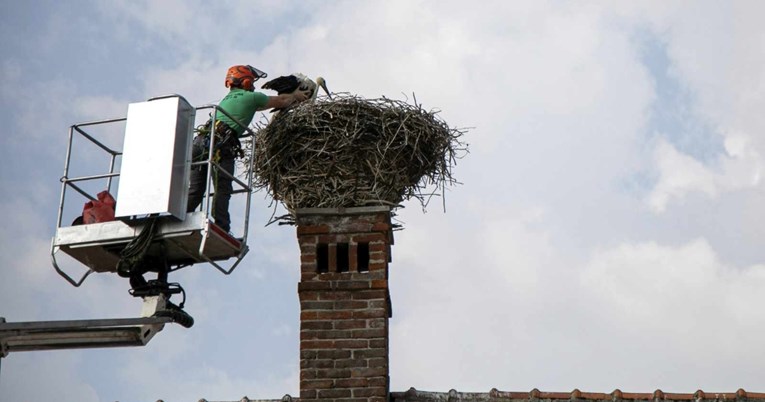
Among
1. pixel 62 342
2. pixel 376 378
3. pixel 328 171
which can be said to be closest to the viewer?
pixel 62 342

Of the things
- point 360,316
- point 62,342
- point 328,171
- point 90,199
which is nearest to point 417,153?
point 328,171

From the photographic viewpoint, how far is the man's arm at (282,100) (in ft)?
47.4

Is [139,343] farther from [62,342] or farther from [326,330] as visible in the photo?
[326,330]

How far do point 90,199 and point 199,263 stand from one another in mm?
950

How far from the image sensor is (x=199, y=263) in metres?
13.4

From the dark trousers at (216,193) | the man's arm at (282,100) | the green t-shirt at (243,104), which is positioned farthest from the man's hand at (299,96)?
the dark trousers at (216,193)

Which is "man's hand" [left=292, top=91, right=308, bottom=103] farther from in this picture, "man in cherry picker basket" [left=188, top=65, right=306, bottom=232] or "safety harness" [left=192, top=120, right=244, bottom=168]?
"safety harness" [left=192, top=120, right=244, bottom=168]

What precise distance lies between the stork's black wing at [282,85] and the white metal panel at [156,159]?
150 centimetres

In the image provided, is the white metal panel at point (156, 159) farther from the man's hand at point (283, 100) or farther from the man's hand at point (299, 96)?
the man's hand at point (299, 96)

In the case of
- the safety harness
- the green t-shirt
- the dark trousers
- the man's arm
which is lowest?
the dark trousers

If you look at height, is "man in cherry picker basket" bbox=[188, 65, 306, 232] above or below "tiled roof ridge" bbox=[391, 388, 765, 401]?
above

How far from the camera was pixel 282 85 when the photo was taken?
14.8 m

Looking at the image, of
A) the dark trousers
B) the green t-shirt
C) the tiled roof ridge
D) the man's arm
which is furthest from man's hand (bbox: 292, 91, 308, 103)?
the tiled roof ridge

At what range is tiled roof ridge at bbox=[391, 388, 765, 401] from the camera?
1295 centimetres
